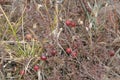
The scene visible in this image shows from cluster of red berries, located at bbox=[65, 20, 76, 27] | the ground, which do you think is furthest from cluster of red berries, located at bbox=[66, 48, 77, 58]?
cluster of red berries, located at bbox=[65, 20, 76, 27]

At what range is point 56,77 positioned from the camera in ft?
8.57

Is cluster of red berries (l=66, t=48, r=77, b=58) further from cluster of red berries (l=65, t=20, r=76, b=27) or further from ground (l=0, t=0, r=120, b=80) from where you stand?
cluster of red berries (l=65, t=20, r=76, b=27)

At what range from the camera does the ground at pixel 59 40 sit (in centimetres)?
270

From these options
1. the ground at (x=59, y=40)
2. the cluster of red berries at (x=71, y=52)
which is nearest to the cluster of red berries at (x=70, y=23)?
the ground at (x=59, y=40)

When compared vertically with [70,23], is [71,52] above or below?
below

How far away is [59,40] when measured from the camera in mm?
2859

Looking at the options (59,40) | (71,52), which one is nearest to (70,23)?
(59,40)

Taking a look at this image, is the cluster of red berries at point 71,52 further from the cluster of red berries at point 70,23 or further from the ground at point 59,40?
the cluster of red berries at point 70,23

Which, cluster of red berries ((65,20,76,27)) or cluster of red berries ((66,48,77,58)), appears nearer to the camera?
cluster of red berries ((66,48,77,58))

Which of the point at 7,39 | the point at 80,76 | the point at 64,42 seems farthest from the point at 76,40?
the point at 7,39

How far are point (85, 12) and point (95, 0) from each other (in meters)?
0.16

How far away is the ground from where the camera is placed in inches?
106

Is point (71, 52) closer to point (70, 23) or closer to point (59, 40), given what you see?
point (59, 40)

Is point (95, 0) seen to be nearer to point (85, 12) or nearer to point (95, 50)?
point (85, 12)
